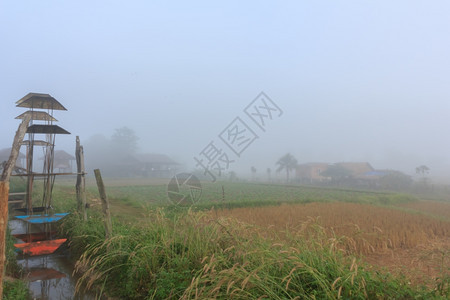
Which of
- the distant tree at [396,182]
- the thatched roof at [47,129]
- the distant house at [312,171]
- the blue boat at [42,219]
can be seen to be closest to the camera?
the blue boat at [42,219]

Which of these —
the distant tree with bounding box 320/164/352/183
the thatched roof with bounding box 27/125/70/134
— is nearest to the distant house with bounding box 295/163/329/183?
the distant tree with bounding box 320/164/352/183

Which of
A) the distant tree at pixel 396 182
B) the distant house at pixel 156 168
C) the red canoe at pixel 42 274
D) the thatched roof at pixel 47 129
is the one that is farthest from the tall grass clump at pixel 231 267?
the distant house at pixel 156 168

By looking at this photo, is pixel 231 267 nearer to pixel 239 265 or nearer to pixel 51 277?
pixel 239 265

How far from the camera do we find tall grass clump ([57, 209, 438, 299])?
266 centimetres

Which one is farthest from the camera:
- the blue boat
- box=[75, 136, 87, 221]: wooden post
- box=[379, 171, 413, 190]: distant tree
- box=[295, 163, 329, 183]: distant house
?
box=[295, 163, 329, 183]: distant house

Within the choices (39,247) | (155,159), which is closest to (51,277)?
(39,247)

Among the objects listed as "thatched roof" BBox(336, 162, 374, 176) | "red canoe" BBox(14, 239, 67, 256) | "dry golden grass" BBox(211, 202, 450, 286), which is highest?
"thatched roof" BBox(336, 162, 374, 176)

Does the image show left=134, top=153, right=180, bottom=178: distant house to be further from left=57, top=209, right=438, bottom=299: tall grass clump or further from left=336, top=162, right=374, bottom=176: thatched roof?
left=57, top=209, right=438, bottom=299: tall grass clump

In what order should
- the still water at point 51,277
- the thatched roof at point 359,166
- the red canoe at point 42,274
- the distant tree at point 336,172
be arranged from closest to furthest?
the still water at point 51,277 → the red canoe at point 42,274 → the distant tree at point 336,172 → the thatched roof at point 359,166

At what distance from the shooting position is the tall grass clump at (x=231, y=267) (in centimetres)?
266

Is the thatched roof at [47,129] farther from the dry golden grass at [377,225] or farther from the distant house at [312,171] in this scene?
the distant house at [312,171]

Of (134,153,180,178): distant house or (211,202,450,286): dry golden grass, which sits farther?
(134,153,180,178): distant house

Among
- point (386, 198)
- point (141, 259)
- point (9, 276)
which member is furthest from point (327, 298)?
point (386, 198)

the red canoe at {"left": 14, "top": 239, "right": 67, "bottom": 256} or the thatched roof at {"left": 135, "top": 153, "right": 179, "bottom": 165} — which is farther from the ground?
the thatched roof at {"left": 135, "top": 153, "right": 179, "bottom": 165}
